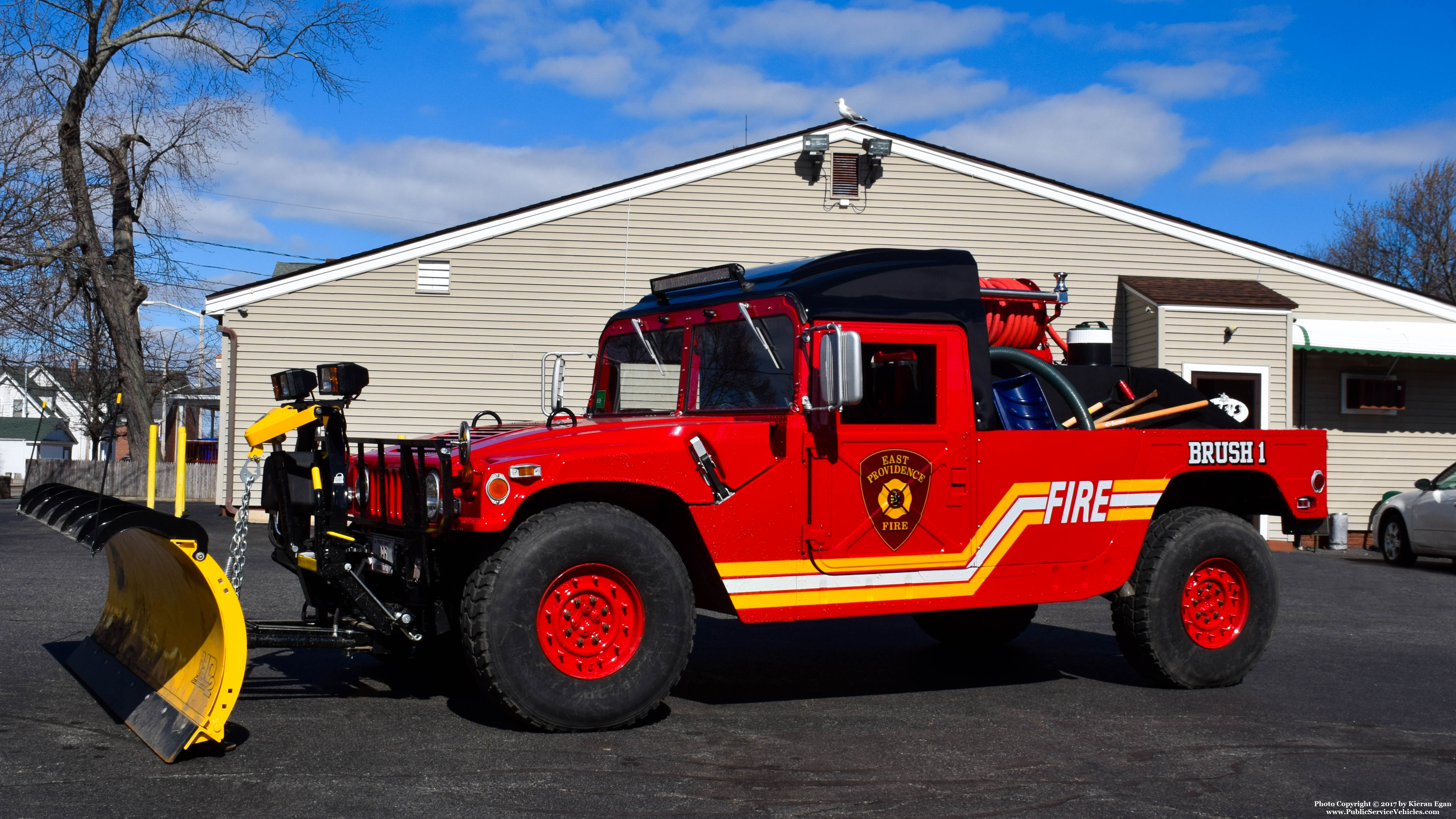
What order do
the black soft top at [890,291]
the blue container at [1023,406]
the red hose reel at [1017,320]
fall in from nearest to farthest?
1. the black soft top at [890,291]
2. the blue container at [1023,406]
3. the red hose reel at [1017,320]

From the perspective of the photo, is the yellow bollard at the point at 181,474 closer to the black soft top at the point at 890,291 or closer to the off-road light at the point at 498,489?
the off-road light at the point at 498,489

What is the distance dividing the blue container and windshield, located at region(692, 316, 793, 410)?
1528 millimetres

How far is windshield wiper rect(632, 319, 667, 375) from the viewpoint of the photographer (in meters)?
6.96

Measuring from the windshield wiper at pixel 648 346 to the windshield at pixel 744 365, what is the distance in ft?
1.03

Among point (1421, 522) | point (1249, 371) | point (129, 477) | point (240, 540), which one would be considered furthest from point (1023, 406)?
point (129, 477)

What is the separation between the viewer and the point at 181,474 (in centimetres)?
937

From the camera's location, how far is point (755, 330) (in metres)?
6.36

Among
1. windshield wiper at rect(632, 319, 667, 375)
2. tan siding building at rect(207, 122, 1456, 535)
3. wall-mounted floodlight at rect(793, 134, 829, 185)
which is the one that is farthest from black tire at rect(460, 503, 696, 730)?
wall-mounted floodlight at rect(793, 134, 829, 185)

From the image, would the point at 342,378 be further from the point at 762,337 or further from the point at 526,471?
the point at 762,337

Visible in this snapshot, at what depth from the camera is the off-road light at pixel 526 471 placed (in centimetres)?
533

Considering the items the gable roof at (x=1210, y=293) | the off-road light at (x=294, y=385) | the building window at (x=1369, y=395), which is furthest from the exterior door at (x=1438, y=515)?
the off-road light at (x=294, y=385)

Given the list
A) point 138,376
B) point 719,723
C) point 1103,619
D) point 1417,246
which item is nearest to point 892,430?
point 719,723

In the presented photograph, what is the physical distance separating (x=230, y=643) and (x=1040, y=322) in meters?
5.17

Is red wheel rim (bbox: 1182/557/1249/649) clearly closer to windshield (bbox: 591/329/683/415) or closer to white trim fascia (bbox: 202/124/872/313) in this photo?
windshield (bbox: 591/329/683/415)
